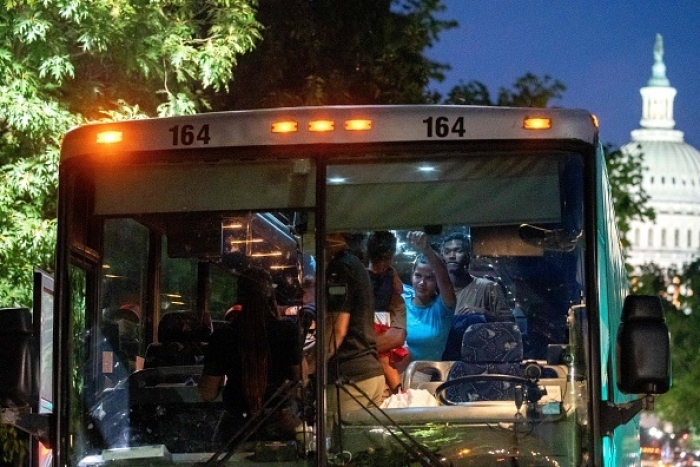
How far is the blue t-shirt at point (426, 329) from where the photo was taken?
6.36 m

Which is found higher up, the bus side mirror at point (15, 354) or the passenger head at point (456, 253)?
the passenger head at point (456, 253)

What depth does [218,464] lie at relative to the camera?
6.22 meters

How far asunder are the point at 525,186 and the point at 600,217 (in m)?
0.39

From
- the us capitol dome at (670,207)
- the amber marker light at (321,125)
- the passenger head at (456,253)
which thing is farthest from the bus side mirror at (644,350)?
the us capitol dome at (670,207)

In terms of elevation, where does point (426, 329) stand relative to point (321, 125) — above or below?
below

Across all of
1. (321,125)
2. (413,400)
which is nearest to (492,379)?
(413,400)

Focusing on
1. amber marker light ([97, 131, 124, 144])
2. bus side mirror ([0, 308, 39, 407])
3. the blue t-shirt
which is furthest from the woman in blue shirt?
bus side mirror ([0, 308, 39, 407])

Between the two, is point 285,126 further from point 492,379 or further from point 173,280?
point 492,379

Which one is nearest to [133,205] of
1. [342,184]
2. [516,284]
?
[342,184]

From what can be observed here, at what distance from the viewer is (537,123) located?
6379mm

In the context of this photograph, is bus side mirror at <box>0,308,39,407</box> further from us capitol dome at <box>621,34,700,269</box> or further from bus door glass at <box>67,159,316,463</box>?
us capitol dome at <box>621,34,700,269</box>

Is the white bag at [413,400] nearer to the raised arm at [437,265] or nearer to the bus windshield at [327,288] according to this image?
the bus windshield at [327,288]

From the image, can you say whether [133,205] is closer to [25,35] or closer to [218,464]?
[218,464]

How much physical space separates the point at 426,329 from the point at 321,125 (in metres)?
0.96
